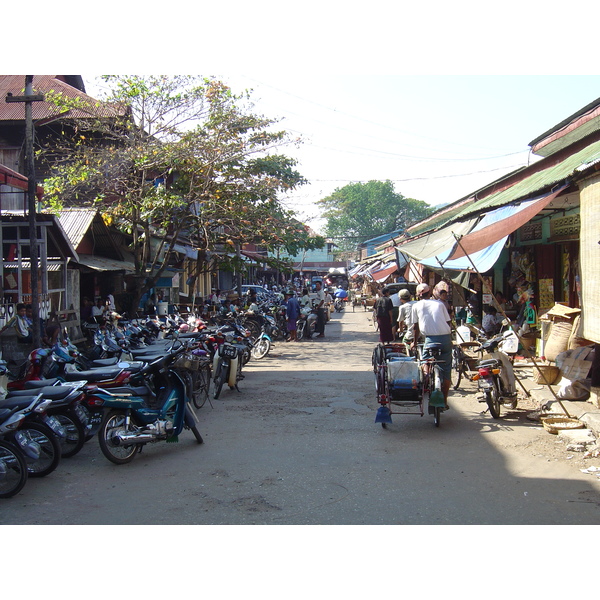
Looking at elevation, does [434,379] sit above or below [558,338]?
below

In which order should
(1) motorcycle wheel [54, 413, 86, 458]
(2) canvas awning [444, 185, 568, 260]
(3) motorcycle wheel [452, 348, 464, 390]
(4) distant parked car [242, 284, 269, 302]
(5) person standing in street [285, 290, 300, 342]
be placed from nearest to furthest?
(1) motorcycle wheel [54, 413, 86, 458], (2) canvas awning [444, 185, 568, 260], (3) motorcycle wheel [452, 348, 464, 390], (5) person standing in street [285, 290, 300, 342], (4) distant parked car [242, 284, 269, 302]

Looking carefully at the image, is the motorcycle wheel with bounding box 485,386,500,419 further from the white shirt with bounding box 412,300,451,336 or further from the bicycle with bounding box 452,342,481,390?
the bicycle with bounding box 452,342,481,390

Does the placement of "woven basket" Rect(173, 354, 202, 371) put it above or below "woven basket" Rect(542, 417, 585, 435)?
above

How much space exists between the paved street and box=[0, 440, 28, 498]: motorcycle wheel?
0.11 metres

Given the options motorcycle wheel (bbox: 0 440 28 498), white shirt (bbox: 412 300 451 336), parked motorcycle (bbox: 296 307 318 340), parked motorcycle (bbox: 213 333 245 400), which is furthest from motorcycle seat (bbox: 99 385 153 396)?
parked motorcycle (bbox: 296 307 318 340)

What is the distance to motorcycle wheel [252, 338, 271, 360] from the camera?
14531 millimetres

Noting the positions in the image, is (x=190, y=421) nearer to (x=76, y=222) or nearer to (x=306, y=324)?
(x=76, y=222)

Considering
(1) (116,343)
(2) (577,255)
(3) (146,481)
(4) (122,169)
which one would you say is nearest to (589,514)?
(3) (146,481)

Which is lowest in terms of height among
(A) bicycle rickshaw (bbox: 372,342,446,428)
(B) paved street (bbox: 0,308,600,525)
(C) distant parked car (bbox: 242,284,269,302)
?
(B) paved street (bbox: 0,308,600,525)

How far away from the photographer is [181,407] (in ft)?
21.2

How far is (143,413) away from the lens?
6.12m

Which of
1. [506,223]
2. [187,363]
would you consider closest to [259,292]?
[187,363]

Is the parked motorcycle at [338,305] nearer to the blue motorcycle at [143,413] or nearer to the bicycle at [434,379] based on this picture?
the bicycle at [434,379]

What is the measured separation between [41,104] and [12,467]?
55.6ft
